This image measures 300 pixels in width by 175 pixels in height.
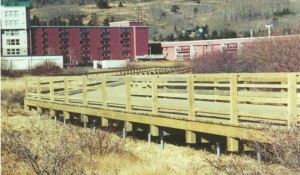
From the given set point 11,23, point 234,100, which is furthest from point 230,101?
point 11,23

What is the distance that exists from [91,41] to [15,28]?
1550 cm

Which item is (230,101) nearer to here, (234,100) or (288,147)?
(234,100)

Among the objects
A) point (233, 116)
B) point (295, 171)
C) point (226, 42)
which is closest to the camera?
point (295, 171)

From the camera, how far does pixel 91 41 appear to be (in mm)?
102062

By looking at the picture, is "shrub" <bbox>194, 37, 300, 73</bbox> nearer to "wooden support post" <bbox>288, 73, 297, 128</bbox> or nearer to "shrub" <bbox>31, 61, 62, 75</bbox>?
"wooden support post" <bbox>288, 73, 297, 128</bbox>

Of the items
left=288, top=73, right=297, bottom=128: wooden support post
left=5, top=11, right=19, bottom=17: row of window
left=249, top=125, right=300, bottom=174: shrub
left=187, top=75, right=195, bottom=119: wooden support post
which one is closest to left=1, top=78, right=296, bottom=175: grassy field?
left=187, top=75, right=195, bottom=119: wooden support post

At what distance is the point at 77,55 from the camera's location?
100125 millimetres

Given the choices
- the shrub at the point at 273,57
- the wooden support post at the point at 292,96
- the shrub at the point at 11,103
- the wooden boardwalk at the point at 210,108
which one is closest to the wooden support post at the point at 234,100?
the wooden boardwalk at the point at 210,108

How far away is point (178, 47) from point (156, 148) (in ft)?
286

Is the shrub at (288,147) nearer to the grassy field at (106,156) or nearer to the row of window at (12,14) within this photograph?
the grassy field at (106,156)

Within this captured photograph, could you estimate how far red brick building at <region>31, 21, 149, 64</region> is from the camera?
320 ft

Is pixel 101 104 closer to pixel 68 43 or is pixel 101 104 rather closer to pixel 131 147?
pixel 131 147

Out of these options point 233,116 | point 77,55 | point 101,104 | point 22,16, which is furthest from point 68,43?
point 233,116

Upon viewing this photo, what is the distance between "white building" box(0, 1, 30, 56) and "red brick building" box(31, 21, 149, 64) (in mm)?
2867
